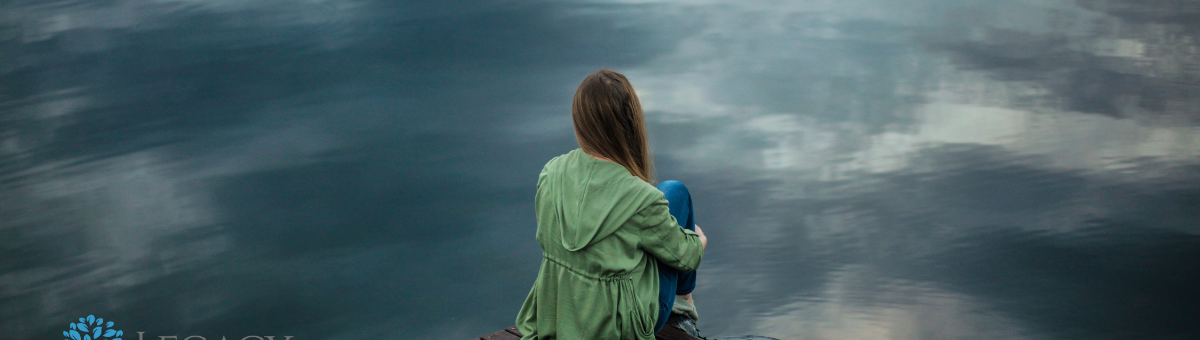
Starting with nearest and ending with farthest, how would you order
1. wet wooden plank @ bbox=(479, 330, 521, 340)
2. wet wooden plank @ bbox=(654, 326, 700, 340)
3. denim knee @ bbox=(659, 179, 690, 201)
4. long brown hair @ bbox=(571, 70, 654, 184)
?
long brown hair @ bbox=(571, 70, 654, 184), denim knee @ bbox=(659, 179, 690, 201), wet wooden plank @ bbox=(654, 326, 700, 340), wet wooden plank @ bbox=(479, 330, 521, 340)

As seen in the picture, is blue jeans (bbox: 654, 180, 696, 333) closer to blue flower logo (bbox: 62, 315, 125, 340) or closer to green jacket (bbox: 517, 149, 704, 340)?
green jacket (bbox: 517, 149, 704, 340)

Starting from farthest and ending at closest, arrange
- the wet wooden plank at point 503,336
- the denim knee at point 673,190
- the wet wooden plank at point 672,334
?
the wet wooden plank at point 503,336 → the wet wooden plank at point 672,334 → the denim knee at point 673,190

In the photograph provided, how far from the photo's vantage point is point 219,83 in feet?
15.9

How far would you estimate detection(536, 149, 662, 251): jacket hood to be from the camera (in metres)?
1.50

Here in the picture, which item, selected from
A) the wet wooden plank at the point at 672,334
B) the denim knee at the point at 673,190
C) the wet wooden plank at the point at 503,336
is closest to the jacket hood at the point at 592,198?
the denim knee at the point at 673,190

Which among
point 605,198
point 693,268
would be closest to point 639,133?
point 605,198

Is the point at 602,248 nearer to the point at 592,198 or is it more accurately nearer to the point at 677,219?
the point at 592,198

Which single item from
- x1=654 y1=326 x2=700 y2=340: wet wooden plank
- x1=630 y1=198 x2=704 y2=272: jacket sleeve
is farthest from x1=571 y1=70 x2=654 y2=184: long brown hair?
x1=654 y1=326 x2=700 y2=340: wet wooden plank

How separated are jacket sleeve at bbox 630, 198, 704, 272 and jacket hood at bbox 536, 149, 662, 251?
27mm

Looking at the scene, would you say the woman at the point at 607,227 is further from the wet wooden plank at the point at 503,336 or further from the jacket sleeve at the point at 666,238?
the wet wooden plank at the point at 503,336

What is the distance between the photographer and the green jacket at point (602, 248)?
1.51m

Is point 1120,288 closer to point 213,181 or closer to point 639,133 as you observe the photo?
point 639,133

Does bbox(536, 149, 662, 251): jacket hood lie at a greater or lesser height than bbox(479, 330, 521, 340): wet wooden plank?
greater

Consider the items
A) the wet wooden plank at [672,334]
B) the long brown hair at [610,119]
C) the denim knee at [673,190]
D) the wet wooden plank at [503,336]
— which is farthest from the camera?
the wet wooden plank at [503,336]
